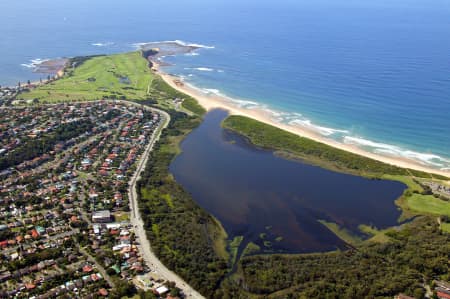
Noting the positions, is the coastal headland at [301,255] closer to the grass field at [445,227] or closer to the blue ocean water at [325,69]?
the grass field at [445,227]

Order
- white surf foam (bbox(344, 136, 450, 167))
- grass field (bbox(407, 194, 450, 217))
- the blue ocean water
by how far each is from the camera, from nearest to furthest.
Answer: grass field (bbox(407, 194, 450, 217)) < white surf foam (bbox(344, 136, 450, 167)) < the blue ocean water

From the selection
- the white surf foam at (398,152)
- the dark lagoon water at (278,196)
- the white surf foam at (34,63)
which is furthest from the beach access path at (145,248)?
the white surf foam at (34,63)

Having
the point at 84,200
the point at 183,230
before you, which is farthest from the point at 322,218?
the point at 84,200

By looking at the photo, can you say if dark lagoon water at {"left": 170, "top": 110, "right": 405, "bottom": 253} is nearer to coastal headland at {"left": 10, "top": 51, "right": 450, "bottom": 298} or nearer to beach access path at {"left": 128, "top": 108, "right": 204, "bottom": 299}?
coastal headland at {"left": 10, "top": 51, "right": 450, "bottom": 298}

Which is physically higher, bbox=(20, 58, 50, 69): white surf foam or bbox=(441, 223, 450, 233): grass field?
bbox=(20, 58, 50, 69): white surf foam

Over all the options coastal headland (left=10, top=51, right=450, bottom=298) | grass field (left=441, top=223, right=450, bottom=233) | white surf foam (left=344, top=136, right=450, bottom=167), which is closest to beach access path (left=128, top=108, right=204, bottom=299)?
coastal headland (left=10, top=51, right=450, bottom=298)
